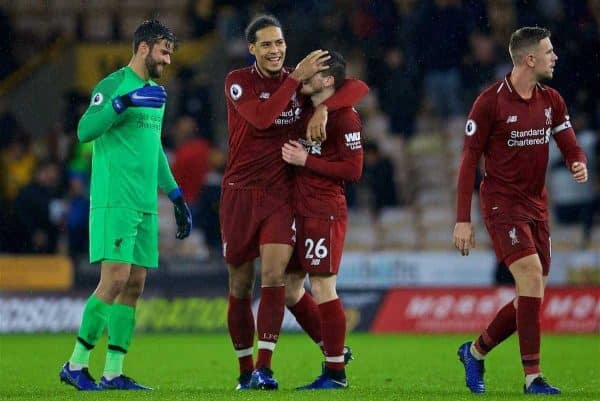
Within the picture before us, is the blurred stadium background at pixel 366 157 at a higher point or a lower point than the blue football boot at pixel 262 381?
higher

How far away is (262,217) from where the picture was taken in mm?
8992

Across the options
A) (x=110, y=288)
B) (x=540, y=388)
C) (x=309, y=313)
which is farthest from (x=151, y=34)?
(x=540, y=388)

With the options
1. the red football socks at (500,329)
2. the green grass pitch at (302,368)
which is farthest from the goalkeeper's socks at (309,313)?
the red football socks at (500,329)

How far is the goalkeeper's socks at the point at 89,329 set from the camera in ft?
29.7

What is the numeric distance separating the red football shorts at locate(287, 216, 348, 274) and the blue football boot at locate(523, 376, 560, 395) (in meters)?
1.52

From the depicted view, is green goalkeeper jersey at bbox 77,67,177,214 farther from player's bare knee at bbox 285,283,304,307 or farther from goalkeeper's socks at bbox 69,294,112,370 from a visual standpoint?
player's bare knee at bbox 285,283,304,307

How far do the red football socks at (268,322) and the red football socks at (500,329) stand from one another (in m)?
1.35

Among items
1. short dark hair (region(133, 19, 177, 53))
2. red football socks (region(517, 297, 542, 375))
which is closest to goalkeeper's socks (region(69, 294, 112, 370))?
short dark hair (region(133, 19, 177, 53))

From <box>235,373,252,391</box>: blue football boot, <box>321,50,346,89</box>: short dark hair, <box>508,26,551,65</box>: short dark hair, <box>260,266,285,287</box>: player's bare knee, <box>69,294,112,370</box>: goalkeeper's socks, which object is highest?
<box>508,26,551,65</box>: short dark hair

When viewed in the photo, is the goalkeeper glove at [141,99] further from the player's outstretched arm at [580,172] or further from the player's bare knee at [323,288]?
the player's outstretched arm at [580,172]

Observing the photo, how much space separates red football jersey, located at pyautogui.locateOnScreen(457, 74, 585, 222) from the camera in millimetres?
8734

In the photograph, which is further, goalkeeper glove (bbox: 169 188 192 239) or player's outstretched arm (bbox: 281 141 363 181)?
goalkeeper glove (bbox: 169 188 192 239)

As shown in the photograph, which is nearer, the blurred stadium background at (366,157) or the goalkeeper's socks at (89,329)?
the goalkeeper's socks at (89,329)

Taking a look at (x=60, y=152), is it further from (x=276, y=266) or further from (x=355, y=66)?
(x=276, y=266)
